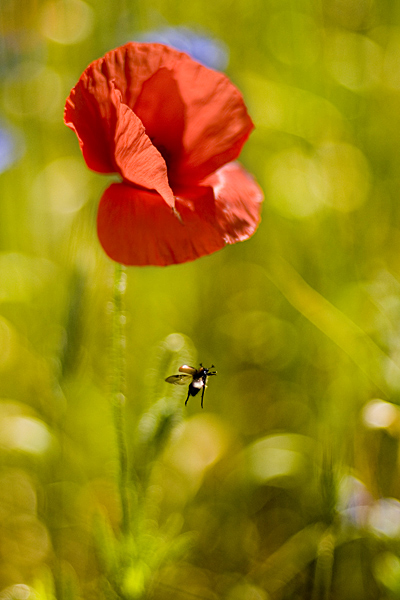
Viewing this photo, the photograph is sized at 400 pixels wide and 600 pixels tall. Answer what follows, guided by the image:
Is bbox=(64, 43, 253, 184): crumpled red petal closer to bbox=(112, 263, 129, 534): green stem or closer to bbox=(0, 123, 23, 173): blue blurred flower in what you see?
bbox=(112, 263, 129, 534): green stem

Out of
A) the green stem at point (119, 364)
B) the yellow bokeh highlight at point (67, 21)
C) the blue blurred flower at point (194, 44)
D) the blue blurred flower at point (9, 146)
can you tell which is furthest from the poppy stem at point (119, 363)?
the yellow bokeh highlight at point (67, 21)

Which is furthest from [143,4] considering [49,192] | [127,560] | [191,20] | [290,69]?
[127,560]

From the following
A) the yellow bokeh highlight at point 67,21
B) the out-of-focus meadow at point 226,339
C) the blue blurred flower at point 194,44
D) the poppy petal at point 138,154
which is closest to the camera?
the poppy petal at point 138,154

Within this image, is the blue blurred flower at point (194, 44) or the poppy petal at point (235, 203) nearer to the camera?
the poppy petal at point (235, 203)

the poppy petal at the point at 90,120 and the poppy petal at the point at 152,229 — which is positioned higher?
the poppy petal at the point at 90,120

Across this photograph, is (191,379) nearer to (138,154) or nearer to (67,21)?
(138,154)

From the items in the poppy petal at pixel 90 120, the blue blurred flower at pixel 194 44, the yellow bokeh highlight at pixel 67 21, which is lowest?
the poppy petal at pixel 90 120

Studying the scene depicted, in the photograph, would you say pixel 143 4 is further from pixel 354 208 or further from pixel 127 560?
pixel 127 560

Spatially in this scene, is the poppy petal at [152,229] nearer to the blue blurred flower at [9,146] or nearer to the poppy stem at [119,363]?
the poppy stem at [119,363]
